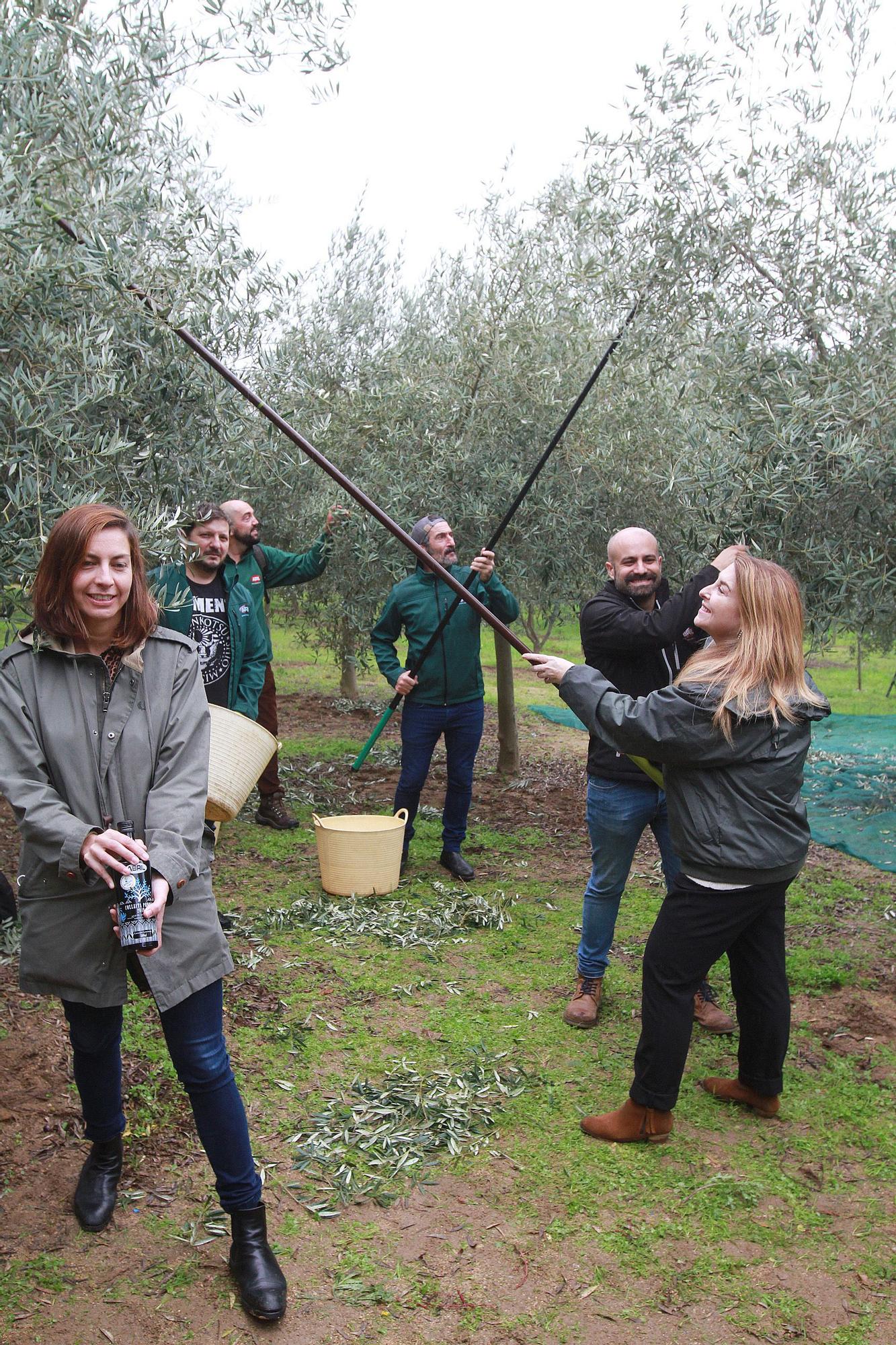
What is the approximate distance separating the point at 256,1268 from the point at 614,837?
2222 mm

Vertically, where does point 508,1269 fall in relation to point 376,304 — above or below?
below

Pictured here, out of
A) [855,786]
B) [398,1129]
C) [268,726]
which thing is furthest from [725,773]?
[855,786]

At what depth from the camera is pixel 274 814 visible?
7.82m

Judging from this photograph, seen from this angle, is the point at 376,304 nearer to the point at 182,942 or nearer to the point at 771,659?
the point at 771,659

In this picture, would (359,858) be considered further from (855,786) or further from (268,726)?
(855,786)

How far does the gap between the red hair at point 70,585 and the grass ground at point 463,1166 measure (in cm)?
181

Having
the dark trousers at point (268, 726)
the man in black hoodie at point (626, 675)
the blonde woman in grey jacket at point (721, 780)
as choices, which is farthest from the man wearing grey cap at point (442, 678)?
the blonde woman in grey jacket at point (721, 780)

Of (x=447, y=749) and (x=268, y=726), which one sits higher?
(x=447, y=749)

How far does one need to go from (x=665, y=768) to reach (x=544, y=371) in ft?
16.4

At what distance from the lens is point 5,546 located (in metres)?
3.95

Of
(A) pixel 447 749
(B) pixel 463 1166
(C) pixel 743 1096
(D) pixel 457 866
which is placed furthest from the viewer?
(D) pixel 457 866

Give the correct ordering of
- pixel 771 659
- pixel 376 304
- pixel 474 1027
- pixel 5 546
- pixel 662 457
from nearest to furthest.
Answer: pixel 771 659 < pixel 5 546 < pixel 474 1027 < pixel 662 457 < pixel 376 304

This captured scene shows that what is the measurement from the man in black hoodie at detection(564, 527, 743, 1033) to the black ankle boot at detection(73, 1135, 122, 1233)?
7.11 feet

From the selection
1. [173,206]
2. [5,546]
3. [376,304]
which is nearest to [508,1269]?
[5,546]
